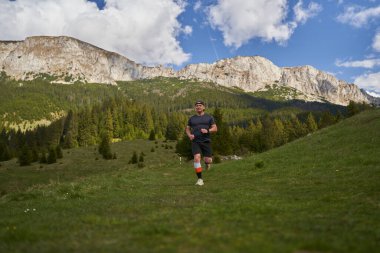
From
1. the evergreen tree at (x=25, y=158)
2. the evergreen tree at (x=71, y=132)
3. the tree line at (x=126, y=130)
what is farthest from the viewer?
the evergreen tree at (x=71, y=132)

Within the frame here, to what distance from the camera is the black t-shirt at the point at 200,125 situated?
1686cm

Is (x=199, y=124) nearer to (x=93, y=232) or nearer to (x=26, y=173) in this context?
(x=93, y=232)

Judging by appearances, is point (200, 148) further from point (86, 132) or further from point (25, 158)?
point (86, 132)

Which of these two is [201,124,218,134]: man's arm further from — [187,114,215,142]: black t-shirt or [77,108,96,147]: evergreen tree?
[77,108,96,147]: evergreen tree

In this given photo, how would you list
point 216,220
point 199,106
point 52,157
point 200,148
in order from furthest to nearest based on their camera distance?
1. point 52,157
2. point 199,106
3. point 200,148
4. point 216,220

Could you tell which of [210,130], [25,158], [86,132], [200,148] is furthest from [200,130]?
[86,132]

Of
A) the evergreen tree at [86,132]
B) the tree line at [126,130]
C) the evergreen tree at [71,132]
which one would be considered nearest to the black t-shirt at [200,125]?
the tree line at [126,130]

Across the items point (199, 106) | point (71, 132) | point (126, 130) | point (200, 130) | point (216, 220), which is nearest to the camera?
point (216, 220)

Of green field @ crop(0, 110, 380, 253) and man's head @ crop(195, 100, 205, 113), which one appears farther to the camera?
man's head @ crop(195, 100, 205, 113)

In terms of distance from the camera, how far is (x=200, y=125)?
16.9 metres

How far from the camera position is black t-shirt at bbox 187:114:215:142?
55.3 ft

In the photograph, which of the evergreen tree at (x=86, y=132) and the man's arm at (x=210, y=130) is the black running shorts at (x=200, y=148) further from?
the evergreen tree at (x=86, y=132)

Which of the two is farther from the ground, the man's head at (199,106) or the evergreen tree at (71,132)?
the evergreen tree at (71,132)

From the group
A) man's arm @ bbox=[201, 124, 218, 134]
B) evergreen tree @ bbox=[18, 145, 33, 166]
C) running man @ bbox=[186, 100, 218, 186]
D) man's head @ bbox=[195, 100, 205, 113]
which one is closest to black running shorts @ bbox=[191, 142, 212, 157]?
running man @ bbox=[186, 100, 218, 186]
